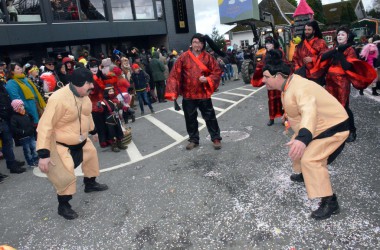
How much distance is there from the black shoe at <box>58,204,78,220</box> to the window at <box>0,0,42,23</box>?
13.3 meters

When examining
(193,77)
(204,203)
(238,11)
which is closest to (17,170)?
(193,77)

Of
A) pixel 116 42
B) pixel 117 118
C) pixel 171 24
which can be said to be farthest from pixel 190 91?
pixel 171 24

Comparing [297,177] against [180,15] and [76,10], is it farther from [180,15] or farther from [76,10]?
[180,15]

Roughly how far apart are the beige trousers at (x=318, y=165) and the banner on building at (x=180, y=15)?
2091 cm

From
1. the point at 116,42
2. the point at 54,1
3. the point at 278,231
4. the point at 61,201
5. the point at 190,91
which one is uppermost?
the point at 54,1

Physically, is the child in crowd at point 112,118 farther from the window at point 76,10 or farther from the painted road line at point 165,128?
the window at point 76,10

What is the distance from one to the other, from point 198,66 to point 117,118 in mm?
1977

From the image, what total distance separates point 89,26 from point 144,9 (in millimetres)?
4839

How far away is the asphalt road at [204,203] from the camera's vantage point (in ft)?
9.76

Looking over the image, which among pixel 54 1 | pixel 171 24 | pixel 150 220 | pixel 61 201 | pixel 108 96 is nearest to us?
pixel 150 220

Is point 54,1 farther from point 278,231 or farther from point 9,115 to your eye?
point 278,231

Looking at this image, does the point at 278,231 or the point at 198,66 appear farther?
the point at 198,66

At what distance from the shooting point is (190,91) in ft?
18.6

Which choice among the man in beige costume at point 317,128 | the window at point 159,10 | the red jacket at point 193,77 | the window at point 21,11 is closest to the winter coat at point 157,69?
the red jacket at point 193,77
